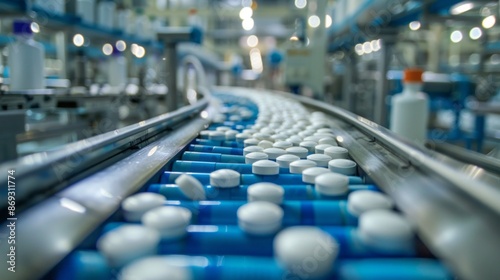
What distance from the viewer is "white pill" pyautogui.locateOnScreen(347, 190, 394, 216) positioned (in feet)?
1.73

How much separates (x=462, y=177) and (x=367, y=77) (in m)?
4.77

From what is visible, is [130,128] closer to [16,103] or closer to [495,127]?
[16,103]

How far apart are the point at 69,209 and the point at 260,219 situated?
28cm

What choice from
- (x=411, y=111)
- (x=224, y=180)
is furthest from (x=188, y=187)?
(x=411, y=111)

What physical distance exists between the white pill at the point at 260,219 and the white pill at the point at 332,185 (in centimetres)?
17

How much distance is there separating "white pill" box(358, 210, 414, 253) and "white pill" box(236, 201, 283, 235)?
0.12 m

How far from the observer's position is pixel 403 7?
6.81ft

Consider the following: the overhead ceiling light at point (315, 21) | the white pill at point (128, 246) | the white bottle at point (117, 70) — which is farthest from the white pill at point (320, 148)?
the overhead ceiling light at point (315, 21)

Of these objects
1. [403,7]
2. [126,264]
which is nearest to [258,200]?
[126,264]

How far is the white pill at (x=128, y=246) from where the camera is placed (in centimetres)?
43

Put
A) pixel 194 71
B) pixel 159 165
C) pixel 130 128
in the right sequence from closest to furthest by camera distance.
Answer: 1. pixel 159 165
2. pixel 130 128
3. pixel 194 71

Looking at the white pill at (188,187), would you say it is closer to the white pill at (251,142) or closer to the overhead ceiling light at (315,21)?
the white pill at (251,142)

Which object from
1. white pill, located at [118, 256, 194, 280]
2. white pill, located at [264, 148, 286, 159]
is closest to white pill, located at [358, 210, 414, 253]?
white pill, located at [118, 256, 194, 280]

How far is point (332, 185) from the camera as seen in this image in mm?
651
